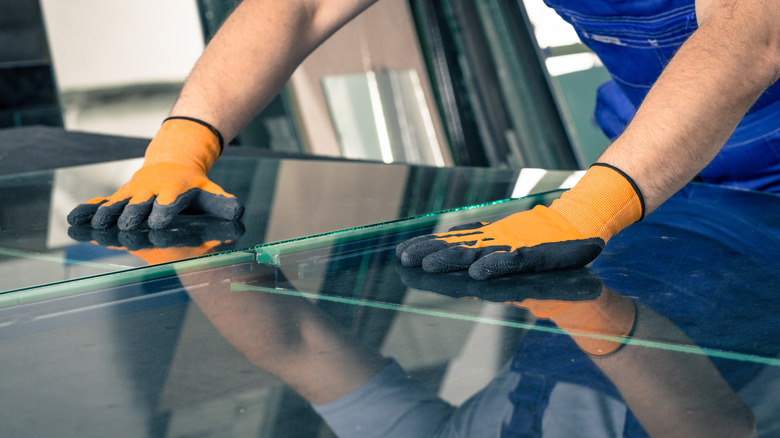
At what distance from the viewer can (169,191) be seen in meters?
1.22

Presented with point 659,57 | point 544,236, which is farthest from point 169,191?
point 659,57

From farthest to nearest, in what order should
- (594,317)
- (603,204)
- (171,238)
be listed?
(171,238) < (603,204) < (594,317)

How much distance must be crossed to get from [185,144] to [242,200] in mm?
146

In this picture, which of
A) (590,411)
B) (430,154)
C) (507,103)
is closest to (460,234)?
(590,411)

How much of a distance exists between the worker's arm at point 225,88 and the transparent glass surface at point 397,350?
1.21 ft

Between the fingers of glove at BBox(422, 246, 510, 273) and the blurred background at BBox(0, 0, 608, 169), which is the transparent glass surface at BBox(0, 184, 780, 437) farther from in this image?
the blurred background at BBox(0, 0, 608, 169)

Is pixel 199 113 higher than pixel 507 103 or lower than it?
higher

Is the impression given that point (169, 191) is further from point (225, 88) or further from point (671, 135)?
point (671, 135)

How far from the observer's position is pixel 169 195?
3.99 ft

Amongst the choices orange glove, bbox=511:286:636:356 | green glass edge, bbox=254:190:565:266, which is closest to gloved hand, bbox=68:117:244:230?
green glass edge, bbox=254:190:565:266

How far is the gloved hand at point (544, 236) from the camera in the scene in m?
0.90

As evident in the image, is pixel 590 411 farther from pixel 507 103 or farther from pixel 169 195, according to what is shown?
pixel 507 103

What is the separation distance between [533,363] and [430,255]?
1.02 ft

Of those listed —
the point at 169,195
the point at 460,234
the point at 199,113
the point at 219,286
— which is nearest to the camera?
the point at 219,286
